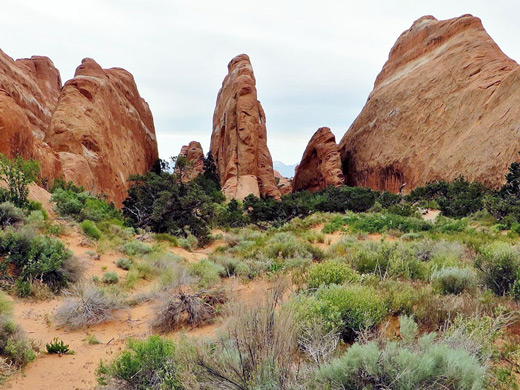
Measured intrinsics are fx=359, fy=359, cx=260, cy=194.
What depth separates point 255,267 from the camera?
7711 millimetres

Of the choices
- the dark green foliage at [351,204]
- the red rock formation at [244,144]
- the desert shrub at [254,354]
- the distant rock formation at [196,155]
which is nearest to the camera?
the desert shrub at [254,354]

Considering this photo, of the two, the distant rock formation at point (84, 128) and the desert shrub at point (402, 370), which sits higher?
the distant rock formation at point (84, 128)

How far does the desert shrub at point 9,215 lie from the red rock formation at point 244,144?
78.1 feet

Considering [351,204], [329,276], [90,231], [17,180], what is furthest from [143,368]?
[351,204]

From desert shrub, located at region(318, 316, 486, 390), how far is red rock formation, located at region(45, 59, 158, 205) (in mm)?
21047

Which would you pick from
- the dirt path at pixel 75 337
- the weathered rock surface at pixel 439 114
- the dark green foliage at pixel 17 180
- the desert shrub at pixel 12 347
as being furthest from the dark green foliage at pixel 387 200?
the desert shrub at pixel 12 347

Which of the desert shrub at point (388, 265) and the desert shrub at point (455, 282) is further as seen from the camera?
the desert shrub at point (388, 265)

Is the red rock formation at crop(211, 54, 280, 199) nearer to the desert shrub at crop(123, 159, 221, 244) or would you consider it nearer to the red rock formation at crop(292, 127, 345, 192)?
the red rock formation at crop(292, 127, 345, 192)

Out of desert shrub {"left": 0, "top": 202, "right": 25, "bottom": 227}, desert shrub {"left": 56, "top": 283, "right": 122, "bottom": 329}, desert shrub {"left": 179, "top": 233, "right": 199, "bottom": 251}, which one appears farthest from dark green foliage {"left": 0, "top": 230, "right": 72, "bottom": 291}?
desert shrub {"left": 179, "top": 233, "right": 199, "bottom": 251}

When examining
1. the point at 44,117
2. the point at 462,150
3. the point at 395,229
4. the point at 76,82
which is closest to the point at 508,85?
the point at 462,150

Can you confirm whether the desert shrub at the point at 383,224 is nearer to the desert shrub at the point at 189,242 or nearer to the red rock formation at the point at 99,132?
the desert shrub at the point at 189,242

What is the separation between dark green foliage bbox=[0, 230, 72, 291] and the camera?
20.9 ft

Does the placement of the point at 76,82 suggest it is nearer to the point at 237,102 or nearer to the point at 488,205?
the point at 237,102

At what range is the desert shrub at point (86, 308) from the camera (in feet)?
16.7
